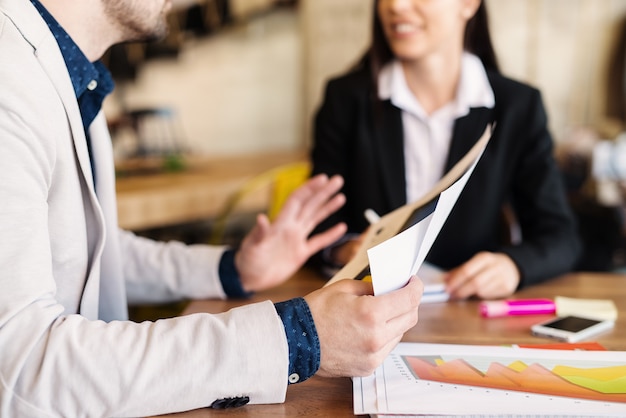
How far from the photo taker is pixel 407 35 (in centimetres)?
159

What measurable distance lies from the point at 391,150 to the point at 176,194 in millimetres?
997

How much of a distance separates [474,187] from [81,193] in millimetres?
959

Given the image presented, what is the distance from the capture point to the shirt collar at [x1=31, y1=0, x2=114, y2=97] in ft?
3.38

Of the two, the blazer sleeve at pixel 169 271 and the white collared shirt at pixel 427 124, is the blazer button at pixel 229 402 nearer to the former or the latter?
the blazer sleeve at pixel 169 271

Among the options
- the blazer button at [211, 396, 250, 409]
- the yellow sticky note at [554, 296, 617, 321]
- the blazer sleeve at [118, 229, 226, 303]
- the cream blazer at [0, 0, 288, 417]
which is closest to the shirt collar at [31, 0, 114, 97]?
the cream blazer at [0, 0, 288, 417]

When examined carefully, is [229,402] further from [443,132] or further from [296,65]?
Result: [296,65]

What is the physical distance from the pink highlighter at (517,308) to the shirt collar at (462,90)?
57cm

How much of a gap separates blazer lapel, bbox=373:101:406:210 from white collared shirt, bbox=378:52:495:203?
0.07 ft

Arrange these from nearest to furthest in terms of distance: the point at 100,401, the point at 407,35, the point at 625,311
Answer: the point at 100,401
the point at 625,311
the point at 407,35

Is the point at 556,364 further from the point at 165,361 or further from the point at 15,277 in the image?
the point at 15,277

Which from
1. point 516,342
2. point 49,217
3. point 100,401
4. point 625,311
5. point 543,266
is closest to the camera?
point 100,401

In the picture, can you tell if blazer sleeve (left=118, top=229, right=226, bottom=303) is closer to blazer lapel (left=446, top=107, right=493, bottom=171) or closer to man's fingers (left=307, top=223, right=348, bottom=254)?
man's fingers (left=307, top=223, right=348, bottom=254)

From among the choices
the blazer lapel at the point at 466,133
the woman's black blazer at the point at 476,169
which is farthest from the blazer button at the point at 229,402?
the blazer lapel at the point at 466,133

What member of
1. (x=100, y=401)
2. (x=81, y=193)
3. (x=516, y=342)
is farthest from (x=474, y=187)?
(x=100, y=401)
